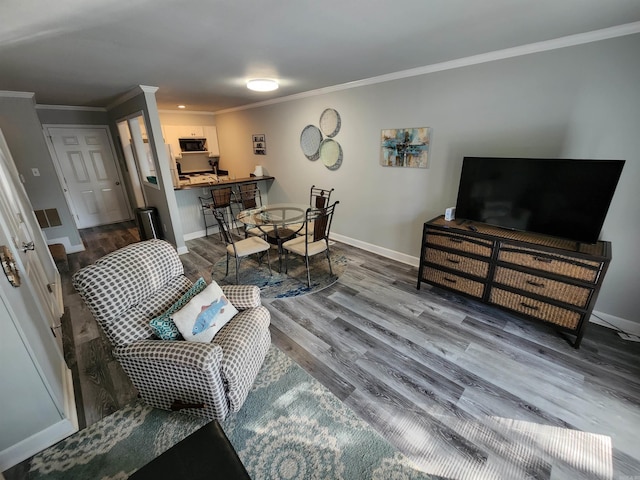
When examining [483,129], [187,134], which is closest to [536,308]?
[483,129]

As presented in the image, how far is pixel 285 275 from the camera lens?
3.42 m

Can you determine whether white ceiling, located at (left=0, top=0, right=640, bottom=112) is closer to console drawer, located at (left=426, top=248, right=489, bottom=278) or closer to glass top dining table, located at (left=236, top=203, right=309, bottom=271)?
glass top dining table, located at (left=236, top=203, right=309, bottom=271)

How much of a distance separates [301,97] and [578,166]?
3569mm

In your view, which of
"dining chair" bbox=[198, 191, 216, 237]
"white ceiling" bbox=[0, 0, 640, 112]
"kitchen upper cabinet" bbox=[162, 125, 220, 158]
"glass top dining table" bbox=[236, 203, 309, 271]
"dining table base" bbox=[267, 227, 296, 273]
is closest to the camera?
"white ceiling" bbox=[0, 0, 640, 112]

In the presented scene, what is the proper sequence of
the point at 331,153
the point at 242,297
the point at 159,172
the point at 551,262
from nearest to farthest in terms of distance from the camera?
1. the point at 242,297
2. the point at 551,262
3. the point at 159,172
4. the point at 331,153

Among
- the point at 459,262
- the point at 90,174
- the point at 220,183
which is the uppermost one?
the point at 90,174

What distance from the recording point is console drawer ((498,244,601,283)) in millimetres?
1980

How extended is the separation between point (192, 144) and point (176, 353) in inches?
217

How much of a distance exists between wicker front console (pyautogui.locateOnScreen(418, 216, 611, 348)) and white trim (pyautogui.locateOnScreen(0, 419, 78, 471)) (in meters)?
3.08

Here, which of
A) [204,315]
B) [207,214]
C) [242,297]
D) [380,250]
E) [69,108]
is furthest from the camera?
[207,214]

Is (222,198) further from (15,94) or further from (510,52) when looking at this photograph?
(510,52)

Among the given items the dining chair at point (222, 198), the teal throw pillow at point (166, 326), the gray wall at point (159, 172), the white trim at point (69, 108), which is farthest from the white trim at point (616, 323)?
the white trim at point (69, 108)

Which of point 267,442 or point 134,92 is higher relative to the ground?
point 134,92

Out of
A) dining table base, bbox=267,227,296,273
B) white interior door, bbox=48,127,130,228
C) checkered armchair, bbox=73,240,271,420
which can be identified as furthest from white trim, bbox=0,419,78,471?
white interior door, bbox=48,127,130,228
